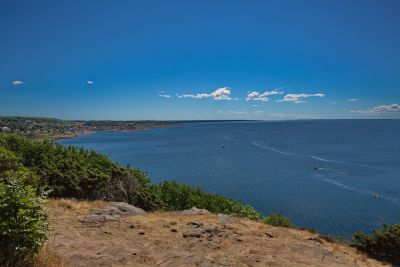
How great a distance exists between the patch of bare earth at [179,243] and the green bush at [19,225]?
11.5 ft

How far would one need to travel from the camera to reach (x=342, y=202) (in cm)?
5988

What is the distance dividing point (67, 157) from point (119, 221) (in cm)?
1493

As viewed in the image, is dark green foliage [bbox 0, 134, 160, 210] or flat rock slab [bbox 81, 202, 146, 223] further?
dark green foliage [bbox 0, 134, 160, 210]

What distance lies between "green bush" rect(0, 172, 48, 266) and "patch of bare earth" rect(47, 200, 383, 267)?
3.52 meters

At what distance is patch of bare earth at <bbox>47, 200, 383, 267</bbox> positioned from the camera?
1280 centimetres

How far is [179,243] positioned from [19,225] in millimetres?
9318

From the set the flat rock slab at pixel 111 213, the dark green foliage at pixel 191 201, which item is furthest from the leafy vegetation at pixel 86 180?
the flat rock slab at pixel 111 213

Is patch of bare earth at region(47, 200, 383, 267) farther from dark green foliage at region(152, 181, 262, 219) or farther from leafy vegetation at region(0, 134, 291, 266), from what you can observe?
dark green foliage at region(152, 181, 262, 219)

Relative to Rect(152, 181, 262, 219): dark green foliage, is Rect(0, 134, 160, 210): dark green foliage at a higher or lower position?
higher

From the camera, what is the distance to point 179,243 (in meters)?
15.4

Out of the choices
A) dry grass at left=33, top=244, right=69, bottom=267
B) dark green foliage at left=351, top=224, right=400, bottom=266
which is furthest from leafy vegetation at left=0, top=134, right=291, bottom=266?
dark green foliage at left=351, top=224, right=400, bottom=266

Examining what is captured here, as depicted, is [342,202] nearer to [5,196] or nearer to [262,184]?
[262,184]

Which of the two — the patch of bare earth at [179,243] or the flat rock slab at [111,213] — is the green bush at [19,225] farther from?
the flat rock slab at [111,213]

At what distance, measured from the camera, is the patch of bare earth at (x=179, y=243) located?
12805mm
